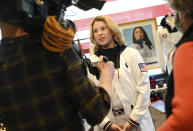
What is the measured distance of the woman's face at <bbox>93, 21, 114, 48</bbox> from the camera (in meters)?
1.93

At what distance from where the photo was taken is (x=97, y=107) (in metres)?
0.85

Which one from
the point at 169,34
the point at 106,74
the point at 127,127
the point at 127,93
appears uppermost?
the point at 106,74

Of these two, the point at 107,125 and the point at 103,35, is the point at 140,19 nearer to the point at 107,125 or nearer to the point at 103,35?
the point at 103,35

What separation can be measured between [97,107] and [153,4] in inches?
148

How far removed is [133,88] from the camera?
71.4 inches

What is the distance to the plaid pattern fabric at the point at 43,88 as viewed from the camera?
0.83 metres

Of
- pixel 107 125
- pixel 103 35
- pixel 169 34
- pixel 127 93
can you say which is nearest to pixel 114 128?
pixel 107 125

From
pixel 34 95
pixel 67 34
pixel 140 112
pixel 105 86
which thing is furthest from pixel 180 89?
pixel 140 112

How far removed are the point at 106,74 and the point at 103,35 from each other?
105cm

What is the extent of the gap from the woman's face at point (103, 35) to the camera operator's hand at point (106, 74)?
0.99 meters

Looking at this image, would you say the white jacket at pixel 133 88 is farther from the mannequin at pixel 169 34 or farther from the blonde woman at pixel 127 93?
the mannequin at pixel 169 34

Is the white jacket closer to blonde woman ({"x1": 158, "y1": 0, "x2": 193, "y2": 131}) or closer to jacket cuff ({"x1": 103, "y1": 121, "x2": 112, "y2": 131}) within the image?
jacket cuff ({"x1": 103, "y1": 121, "x2": 112, "y2": 131})

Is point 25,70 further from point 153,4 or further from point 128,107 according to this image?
point 153,4

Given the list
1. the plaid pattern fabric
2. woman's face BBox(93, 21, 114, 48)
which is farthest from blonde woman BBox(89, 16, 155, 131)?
the plaid pattern fabric
